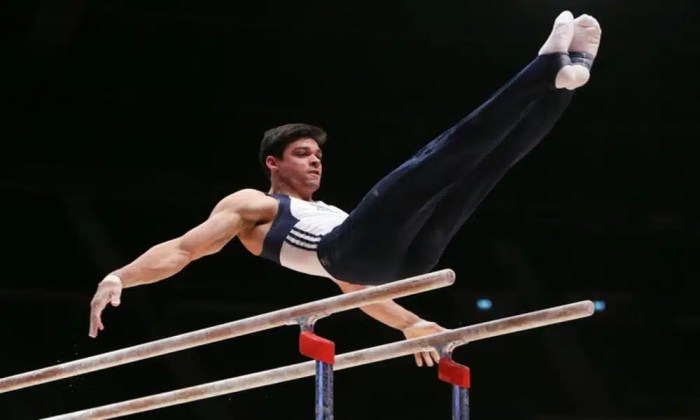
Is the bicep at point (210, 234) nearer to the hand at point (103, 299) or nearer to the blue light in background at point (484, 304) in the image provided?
the hand at point (103, 299)

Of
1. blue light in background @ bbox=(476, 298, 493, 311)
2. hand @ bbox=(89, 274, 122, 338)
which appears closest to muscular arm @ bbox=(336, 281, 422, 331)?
hand @ bbox=(89, 274, 122, 338)

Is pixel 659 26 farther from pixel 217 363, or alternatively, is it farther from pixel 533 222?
pixel 217 363

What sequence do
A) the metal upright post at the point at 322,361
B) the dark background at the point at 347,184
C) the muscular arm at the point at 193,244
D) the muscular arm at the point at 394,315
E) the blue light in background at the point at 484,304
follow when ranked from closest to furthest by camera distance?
1. the metal upright post at the point at 322,361
2. the muscular arm at the point at 193,244
3. the muscular arm at the point at 394,315
4. the dark background at the point at 347,184
5. the blue light in background at the point at 484,304

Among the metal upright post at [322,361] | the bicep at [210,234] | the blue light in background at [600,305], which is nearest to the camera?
the metal upright post at [322,361]

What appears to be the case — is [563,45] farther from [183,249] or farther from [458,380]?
[183,249]

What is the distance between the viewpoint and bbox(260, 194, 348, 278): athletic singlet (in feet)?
16.7

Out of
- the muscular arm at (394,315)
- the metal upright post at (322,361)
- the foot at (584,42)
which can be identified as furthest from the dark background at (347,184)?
the foot at (584,42)

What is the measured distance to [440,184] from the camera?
182 inches

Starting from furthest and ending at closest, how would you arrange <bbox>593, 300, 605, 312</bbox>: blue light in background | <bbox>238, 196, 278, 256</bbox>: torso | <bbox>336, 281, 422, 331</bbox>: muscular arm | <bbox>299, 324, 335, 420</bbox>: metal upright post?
<bbox>593, 300, 605, 312</bbox>: blue light in background < <bbox>336, 281, 422, 331</bbox>: muscular arm < <bbox>238, 196, 278, 256</bbox>: torso < <bbox>299, 324, 335, 420</bbox>: metal upright post

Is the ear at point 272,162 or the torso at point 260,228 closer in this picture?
the torso at point 260,228

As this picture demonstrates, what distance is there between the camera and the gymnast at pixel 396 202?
441 cm

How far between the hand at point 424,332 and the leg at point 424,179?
1.54 feet

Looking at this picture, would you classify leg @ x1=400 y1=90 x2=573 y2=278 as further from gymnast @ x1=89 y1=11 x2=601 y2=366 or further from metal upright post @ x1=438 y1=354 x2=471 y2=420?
metal upright post @ x1=438 y1=354 x2=471 y2=420

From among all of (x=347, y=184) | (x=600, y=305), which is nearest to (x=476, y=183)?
(x=347, y=184)
